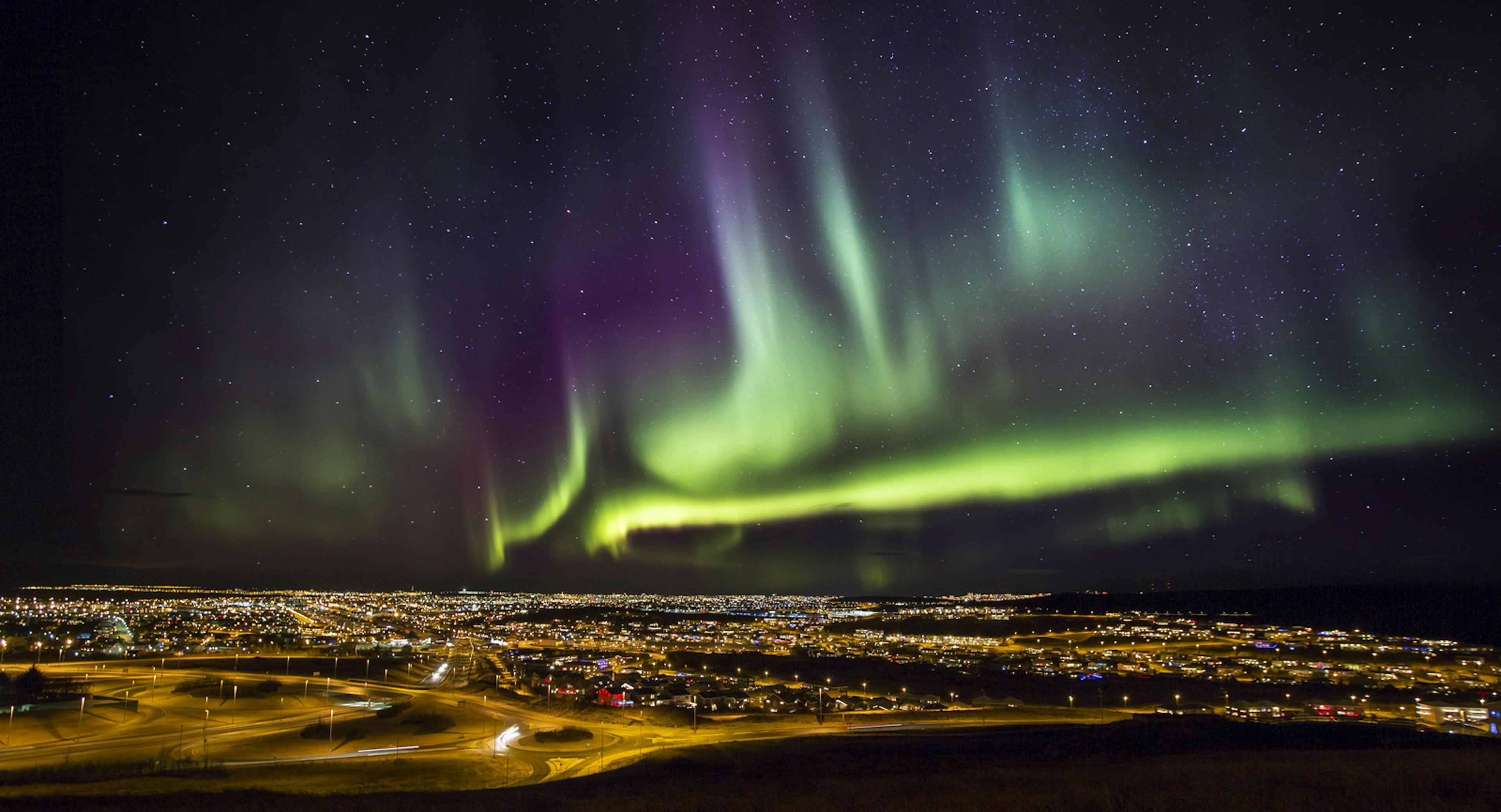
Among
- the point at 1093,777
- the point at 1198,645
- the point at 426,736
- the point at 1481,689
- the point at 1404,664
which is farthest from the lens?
the point at 1198,645

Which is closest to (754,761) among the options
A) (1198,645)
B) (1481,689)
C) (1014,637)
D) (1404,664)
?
(1481,689)

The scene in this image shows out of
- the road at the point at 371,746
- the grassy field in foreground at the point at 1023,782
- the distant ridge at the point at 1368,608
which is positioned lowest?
the distant ridge at the point at 1368,608

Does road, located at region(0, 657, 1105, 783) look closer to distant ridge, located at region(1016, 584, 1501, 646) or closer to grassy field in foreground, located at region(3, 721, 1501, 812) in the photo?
grassy field in foreground, located at region(3, 721, 1501, 812)

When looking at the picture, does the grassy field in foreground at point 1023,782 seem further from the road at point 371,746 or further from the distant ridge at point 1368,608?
the distant ridge at point 1368,608

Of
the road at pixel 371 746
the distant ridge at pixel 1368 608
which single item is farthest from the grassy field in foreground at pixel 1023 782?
the distant ridge at pixel 1368 608

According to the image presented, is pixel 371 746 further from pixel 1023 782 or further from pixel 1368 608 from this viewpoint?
pixel 1368 608

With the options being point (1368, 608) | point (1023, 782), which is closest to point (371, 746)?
point (1023, 782)

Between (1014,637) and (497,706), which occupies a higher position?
(497,706)

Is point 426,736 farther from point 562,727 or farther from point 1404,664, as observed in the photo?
point 1404,664
